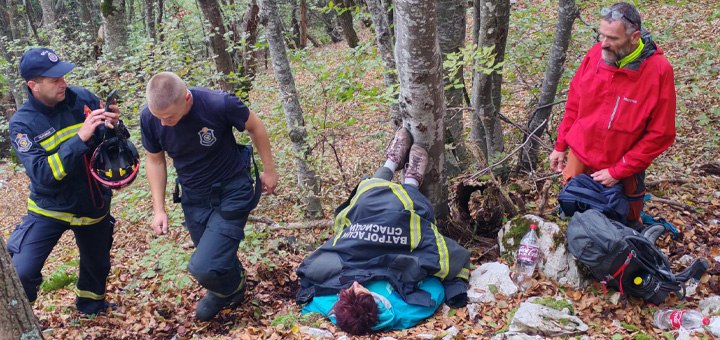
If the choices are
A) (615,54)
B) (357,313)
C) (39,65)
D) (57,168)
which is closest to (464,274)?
(357,313)

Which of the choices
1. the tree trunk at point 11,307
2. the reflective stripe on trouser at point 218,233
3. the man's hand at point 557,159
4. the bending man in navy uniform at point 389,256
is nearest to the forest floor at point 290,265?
the bending man in navy uniform at point 389,256

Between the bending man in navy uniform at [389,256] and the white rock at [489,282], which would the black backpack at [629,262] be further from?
the bending man in navy uniform at [389,256]

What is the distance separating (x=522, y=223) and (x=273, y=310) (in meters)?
2.40

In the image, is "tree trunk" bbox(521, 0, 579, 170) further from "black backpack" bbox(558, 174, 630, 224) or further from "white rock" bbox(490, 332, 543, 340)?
"white rock" bbox(490, 332, 543, 340)

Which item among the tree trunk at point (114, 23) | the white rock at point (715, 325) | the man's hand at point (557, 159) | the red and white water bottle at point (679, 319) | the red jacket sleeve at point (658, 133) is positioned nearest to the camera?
the white rock at point (715, 325)

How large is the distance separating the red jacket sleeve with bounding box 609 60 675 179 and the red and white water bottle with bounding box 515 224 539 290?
2.72ft

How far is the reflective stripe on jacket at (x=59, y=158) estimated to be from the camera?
145 inches

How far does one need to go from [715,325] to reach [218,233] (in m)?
3.62

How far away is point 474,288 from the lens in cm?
381

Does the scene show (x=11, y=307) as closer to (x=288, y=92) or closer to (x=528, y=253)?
(x=528, y=253)

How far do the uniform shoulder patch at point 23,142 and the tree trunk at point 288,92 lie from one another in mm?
2464

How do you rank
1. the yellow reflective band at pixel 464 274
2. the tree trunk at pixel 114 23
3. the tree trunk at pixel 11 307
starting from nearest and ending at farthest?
1. the tree trunk at pixel 11 307
2. the yellow reflective band at pixel 464 274
3. the tree trunk at pixel 114 23

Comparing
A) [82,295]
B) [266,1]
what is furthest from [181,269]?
[266,1]

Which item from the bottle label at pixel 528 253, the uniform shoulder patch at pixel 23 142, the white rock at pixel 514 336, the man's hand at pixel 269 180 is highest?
the uniform shoulder patch at pixel 23 142
